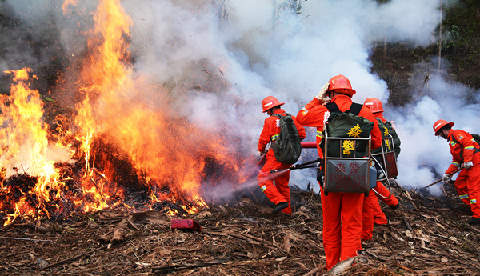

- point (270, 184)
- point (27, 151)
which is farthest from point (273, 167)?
point (27, 151)

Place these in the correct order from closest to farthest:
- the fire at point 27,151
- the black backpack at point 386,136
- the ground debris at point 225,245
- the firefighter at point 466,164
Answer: the ground debris at point 225,245 < the fire at point 27,151 < the black backpack at point 386,136 < the firefighter at point 466,164

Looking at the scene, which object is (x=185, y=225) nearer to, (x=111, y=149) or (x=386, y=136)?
(x=111, y=149)

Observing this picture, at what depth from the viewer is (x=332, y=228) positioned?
136 inches

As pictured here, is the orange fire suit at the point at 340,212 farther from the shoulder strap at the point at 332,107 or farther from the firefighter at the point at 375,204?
the firefighter at the point at 375,204

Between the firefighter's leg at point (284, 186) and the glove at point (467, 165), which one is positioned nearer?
the firefighter's leg at point (284, 186)

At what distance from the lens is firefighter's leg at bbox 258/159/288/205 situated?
522cm

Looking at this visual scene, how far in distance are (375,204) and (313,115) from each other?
2.48 meters

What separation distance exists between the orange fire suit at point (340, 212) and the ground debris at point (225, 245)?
0.70 feet

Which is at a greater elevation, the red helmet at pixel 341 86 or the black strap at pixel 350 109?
the red helmet at pixel 341 86

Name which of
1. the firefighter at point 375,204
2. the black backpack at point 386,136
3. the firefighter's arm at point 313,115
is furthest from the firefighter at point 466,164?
the firefighter's arm at point 313,115

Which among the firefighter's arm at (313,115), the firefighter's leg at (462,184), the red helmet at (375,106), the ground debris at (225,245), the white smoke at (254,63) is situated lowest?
the ground debris at (225,245)

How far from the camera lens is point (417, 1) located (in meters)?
13.3

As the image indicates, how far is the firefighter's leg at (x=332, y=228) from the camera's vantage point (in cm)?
341

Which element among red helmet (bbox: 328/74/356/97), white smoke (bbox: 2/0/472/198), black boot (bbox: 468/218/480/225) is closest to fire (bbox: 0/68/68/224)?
white smoke (bbox: 2/0/472/198)
